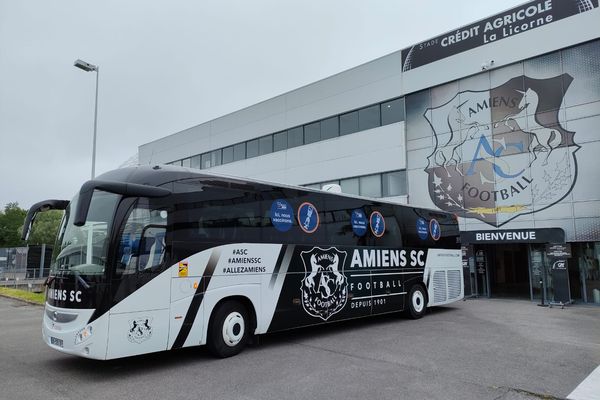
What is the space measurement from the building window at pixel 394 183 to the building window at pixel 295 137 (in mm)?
6076

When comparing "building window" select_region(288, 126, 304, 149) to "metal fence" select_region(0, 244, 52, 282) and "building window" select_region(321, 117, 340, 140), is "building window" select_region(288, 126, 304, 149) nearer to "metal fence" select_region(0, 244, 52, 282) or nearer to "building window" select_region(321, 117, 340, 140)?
"building window" select_region(321, 117, 340, 140)

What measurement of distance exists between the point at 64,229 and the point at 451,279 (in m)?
11.5

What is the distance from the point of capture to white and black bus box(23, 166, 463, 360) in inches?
273

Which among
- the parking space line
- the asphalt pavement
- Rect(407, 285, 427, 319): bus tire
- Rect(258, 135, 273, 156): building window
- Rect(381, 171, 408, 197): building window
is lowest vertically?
the parking space line

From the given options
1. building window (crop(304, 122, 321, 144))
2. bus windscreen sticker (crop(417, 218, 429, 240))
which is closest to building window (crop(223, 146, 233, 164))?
building window (crop(304, 122, 321, 144))

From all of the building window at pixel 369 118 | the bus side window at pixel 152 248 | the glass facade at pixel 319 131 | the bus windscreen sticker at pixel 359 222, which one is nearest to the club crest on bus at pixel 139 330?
the bus side window at pixel 152 248

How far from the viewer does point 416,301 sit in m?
13.2

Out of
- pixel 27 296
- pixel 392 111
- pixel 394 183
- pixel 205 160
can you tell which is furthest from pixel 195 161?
pixel 394 183

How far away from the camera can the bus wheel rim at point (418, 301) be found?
13126 mm

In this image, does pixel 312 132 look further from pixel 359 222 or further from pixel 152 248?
pixel 152 248

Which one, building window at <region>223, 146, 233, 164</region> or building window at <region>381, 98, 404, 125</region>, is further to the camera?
building window at <region>223, 146, 233, 164</region>

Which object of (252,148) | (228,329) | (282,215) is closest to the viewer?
(228,329)

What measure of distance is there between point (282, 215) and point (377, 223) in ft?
11.4

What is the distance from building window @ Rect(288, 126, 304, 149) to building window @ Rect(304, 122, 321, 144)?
41 cm
